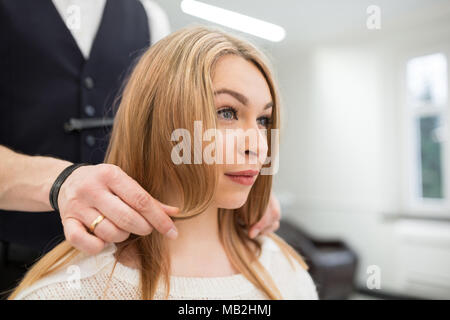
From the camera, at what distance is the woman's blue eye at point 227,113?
1.27ft

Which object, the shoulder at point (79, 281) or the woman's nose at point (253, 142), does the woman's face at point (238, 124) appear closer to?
the woman's nose at point (253, 142)

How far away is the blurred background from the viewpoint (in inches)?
19.3

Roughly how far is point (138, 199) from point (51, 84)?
201 mm

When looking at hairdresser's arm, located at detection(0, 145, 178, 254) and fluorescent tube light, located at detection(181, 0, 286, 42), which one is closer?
hairdresser's arm, located at detection(0, 145, 178, 254)

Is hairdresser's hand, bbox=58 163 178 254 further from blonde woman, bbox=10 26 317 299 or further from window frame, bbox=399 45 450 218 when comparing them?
window frame, bbox=399 45 450 218

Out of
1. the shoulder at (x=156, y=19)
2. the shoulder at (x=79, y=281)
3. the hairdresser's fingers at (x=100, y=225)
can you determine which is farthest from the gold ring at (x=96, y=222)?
the shoulder at (x=156, y=19)

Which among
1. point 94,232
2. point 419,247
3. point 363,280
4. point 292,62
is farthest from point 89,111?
point 419,247

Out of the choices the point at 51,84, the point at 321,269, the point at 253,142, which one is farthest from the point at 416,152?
the point at 51,84

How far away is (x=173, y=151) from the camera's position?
0.38 metres

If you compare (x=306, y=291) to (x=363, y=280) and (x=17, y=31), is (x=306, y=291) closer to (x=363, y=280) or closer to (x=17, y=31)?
(x=363, y=280)

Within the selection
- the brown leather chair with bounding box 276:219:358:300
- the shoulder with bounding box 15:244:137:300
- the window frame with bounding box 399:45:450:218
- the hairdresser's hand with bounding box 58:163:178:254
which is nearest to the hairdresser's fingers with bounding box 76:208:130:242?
the hairdresser's hand with bounding box 58:163:178:254

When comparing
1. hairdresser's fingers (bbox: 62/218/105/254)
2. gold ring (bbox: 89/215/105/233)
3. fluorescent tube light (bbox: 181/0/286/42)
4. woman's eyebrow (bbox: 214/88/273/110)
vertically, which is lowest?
hairdresser's fingers (bbox: 62/218/105/254)

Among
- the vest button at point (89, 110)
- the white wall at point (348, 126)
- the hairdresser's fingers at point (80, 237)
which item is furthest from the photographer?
the white wall at point (348, 126)

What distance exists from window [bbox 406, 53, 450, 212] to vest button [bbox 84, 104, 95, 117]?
58cm
